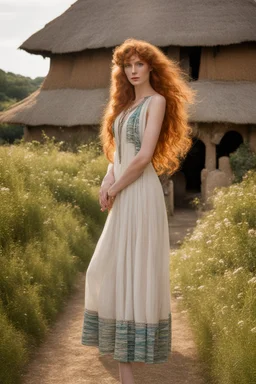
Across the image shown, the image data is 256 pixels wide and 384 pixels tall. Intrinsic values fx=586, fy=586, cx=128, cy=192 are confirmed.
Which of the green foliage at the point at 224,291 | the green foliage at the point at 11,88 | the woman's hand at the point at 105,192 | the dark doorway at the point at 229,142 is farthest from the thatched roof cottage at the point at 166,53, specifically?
the green foliage at the point at 11,88

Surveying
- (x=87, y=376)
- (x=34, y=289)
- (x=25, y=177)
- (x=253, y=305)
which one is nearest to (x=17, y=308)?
(x=34, y=289)

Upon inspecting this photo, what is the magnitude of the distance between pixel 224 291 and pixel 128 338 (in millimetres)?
1215

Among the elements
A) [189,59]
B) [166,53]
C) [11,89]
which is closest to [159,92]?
[166,53]

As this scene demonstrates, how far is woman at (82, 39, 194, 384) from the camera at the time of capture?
11.6ft

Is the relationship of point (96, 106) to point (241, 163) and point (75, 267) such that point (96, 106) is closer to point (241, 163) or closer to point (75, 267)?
point (241, 163)

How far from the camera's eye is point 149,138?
3506 mm

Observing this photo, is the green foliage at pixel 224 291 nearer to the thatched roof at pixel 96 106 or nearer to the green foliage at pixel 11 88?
the thatched roof at pixel 96 106

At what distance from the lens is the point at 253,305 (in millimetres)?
3912

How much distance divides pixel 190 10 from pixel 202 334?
13.0 meters

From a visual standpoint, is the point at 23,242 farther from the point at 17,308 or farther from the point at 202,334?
the point at 202,334

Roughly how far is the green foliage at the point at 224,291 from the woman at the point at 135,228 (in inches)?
17.3

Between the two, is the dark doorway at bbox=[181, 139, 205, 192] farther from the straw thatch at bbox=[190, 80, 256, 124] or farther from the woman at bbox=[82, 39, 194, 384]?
the woman at bbox=[82, 39, 194, 384]

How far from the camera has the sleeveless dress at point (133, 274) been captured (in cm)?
353

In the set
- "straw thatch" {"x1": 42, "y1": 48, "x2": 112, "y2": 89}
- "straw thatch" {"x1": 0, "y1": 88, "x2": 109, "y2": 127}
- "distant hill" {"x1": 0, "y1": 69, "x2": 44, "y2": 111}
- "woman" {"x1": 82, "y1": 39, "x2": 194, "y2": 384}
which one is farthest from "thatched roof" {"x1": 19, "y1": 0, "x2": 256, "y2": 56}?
"distant hill" {"x1": 0, "y1": 69, "x2": 44, "y2": 111}
